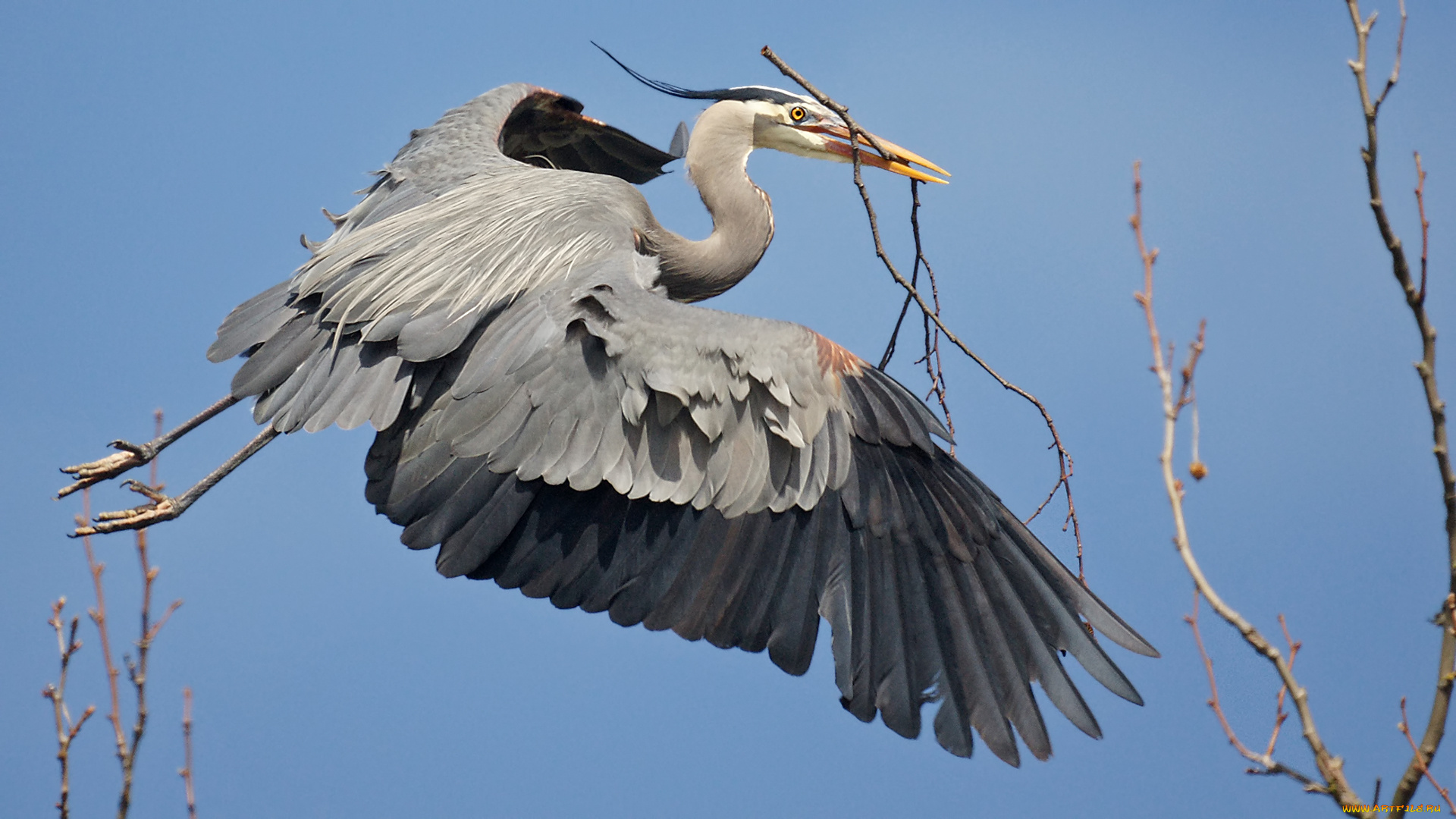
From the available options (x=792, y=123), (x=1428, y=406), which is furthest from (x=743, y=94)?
(x=1428, y=406)

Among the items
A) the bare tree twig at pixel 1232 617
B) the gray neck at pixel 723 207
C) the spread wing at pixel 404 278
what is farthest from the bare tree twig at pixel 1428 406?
the gray neck at pixel 723 207

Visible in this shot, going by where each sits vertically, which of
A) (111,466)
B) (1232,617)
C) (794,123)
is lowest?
(1232,617)

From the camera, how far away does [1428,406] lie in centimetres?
205

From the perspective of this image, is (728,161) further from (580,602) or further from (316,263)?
(580,602)

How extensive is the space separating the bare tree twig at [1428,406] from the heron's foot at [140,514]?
4057mm

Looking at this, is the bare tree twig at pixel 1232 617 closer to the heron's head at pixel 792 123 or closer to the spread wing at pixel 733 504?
the spread wing at pixel 733 504

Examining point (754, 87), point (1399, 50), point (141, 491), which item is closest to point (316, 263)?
point (141, 491)

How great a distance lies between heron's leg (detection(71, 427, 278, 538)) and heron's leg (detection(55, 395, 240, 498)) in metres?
0.19

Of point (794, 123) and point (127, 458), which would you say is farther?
point (794, 123)

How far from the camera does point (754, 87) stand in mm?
5992

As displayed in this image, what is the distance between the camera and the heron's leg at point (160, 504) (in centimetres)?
473

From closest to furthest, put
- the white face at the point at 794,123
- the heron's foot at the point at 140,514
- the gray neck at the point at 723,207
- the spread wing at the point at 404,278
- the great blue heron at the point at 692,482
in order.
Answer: the great blue heron at the point at 692,482 → the spread wing at the point at 404,278 → the heron's foot at the point at 140,514 → the gray neck at the point at 723,207 → the white face at the point at 794,123

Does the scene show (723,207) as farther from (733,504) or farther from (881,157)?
(733,504)

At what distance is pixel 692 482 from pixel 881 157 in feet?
6.84
